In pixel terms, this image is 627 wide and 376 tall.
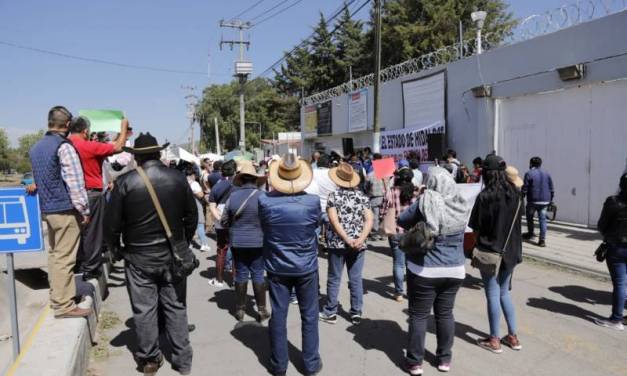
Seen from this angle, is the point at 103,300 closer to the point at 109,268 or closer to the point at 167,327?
the point at 109,268

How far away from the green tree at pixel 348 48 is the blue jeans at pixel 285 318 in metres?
39.8

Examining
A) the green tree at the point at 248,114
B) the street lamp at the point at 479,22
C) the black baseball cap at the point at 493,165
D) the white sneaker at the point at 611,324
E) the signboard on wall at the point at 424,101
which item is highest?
the green tree at the point at 248,114

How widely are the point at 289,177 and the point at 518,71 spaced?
33.1 ft

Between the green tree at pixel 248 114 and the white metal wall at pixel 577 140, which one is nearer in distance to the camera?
the white metal wall at pixel 577 140

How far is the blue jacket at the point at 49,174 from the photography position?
4.16 m

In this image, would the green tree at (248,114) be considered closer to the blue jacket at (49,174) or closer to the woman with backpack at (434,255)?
the blue jacket at (49,174)

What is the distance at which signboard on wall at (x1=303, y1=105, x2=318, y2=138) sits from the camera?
25.8m

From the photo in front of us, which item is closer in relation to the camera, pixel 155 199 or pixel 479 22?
pixel 155 199

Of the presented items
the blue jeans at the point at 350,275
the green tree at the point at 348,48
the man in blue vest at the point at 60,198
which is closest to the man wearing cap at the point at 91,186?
the man in blue vest at the point at 60,198

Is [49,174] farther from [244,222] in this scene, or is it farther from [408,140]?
[408,140]

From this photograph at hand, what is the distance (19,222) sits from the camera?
3697mm

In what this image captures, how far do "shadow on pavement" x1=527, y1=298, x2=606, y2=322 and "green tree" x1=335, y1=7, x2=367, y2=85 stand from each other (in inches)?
1486

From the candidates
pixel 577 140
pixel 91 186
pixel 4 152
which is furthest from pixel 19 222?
pixel 4 152

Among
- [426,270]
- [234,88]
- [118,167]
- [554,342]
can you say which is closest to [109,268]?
[118,167]
